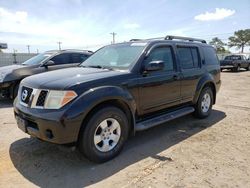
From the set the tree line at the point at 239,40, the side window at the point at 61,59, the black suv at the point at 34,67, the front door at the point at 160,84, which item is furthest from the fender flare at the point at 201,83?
the tree line at the point at 239,40

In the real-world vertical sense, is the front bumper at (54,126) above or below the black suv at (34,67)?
below

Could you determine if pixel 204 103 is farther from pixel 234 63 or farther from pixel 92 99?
pixel 234 63

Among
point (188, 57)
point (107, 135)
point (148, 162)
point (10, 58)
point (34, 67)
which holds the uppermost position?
point (10, 58)

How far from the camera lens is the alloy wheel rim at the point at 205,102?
6.28 meters

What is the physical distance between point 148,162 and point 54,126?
1.51 metres

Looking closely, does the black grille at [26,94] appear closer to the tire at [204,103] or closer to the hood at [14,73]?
the tire at [204,103]

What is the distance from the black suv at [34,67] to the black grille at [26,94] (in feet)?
13.7

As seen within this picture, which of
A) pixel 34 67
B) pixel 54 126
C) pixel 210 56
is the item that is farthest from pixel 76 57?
pixel 54 126

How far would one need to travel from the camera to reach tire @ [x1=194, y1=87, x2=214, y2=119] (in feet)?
20.1

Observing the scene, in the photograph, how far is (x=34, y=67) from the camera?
834 cm

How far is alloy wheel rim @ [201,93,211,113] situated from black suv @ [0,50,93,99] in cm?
497

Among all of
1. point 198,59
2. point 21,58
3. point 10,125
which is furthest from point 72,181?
point 21,58

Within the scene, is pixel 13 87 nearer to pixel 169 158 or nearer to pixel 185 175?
pixel 169 158

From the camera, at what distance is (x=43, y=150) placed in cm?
425
